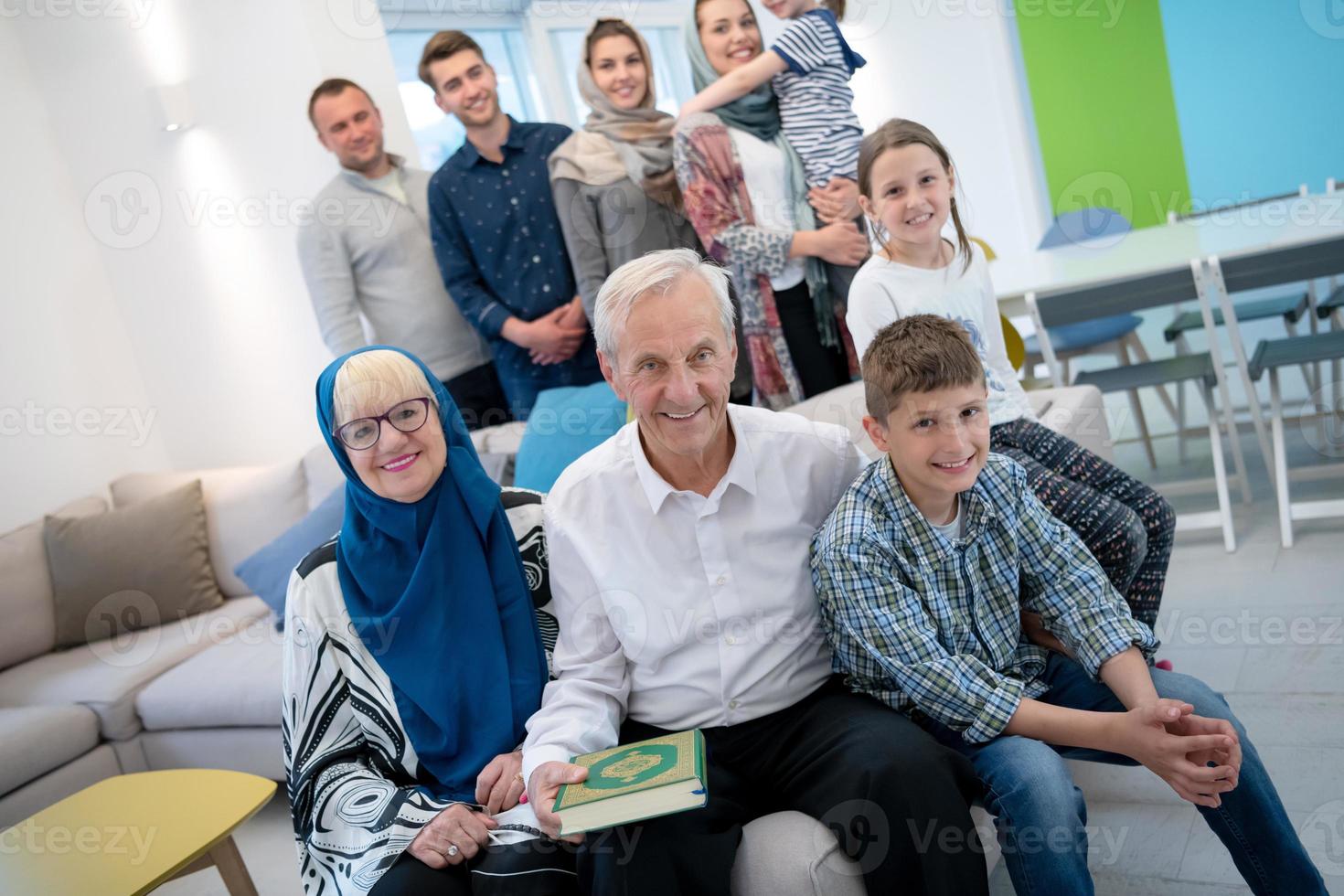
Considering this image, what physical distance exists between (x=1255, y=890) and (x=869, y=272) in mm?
1330

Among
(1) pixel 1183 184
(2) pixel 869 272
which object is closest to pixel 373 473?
(2) pixel 869 272

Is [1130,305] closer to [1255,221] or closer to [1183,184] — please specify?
[1255,221]

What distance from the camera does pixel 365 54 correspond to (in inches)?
162

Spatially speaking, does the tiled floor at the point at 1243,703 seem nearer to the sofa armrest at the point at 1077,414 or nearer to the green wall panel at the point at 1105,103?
the sofa armrest at the point at 1077,414

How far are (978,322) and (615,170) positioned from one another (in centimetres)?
131

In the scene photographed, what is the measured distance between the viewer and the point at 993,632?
5.66ft

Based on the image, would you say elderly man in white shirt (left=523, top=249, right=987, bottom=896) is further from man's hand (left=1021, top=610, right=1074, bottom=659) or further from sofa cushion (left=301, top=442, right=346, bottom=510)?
sofa cushion (left=301, top=442, right=346, bottom=510)

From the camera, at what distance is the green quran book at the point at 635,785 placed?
1383mm

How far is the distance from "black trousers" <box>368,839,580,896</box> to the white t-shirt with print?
1223 mm

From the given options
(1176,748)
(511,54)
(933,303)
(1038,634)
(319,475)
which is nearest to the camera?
(1176,748)

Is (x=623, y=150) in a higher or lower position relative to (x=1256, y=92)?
higher

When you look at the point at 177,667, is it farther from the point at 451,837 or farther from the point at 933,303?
the point at 933,303

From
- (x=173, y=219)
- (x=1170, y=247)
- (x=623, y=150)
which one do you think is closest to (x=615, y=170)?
(x=623, y=150)

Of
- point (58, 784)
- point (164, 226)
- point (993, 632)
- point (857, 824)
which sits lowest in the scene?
point (58, 784)
